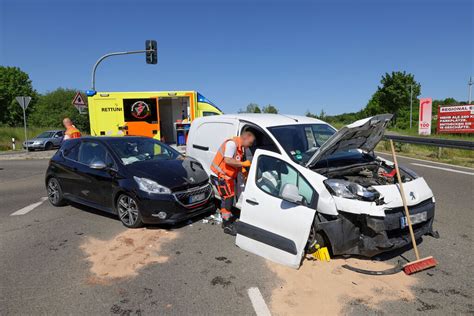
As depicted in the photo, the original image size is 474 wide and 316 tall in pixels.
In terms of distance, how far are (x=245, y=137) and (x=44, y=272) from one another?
3.19m

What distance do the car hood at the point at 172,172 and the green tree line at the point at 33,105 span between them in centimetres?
5172

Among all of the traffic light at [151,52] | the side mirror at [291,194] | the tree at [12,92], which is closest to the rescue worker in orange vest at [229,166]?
the side mirror at [291,194]

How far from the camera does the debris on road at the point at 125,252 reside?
3.98m

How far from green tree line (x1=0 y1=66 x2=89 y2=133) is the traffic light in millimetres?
38965

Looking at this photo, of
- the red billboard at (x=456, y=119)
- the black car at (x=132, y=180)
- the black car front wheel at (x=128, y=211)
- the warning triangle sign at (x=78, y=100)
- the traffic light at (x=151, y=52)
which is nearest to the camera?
the black car at (x=132, y=180)

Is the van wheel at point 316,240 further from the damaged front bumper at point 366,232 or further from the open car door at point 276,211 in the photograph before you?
the open car door at point 276,211

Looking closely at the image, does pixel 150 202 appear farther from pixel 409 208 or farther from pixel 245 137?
pixel 409 208

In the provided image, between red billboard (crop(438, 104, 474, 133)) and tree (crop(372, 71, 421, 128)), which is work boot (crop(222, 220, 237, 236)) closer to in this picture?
red billboard (crop(438, 104, 474, 133))

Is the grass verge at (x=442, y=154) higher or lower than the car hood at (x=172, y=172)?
lower

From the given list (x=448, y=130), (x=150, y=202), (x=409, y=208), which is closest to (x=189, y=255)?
(x=150, y=202)

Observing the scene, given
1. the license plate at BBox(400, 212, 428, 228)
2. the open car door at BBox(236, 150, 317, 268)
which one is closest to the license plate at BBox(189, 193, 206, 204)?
the open car door at BBox(236, 150, 317, 268)

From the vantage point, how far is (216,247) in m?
4.67

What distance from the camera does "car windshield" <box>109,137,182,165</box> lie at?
5.91m

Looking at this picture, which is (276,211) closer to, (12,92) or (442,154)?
(442,154)
